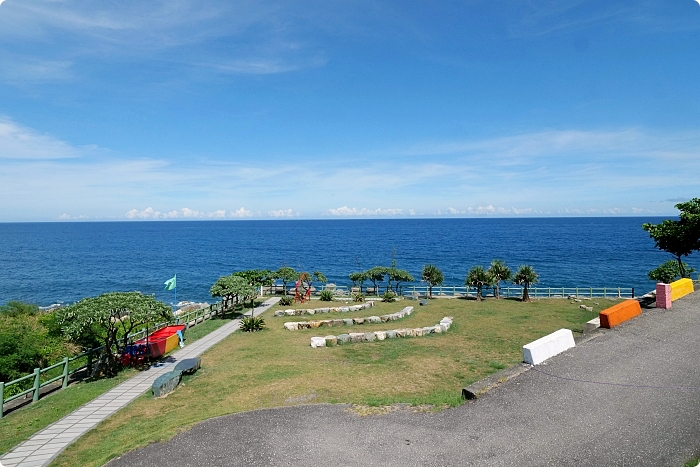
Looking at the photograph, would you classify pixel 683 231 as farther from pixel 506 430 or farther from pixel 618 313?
pixel 506 430

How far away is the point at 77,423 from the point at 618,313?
20867 mm

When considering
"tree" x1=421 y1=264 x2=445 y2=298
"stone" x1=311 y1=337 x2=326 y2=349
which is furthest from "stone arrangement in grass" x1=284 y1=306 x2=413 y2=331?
"tree" x1=421 y1=264 x2=445 y2=298

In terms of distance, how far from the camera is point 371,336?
1936cm

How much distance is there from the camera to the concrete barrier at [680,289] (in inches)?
765

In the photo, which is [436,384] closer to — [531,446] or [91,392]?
[531,446]

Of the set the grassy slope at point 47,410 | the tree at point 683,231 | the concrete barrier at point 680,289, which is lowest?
the grassy slope at point 47,410

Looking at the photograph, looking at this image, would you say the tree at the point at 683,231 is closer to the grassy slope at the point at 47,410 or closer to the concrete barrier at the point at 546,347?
the concrete barrier at the point at 546,347

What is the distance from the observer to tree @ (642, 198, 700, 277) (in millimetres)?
24972

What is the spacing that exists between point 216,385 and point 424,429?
8150mm

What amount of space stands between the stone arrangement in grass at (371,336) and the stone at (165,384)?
21.9ft

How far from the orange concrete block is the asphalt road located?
3.82 metres

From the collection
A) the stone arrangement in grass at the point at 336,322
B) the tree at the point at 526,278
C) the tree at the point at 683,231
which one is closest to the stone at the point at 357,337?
the stone arrangement in grass at the point at 336,322

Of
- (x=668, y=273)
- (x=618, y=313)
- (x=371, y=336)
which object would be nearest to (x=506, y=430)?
(x=371, y=336)

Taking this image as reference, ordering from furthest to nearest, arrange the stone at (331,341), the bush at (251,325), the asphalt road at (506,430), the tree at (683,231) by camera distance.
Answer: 1. the tree at (683,231)
2. the bush at (251,325)
3. the stone at (331,341)
4. the asphalt road at (506,430)
